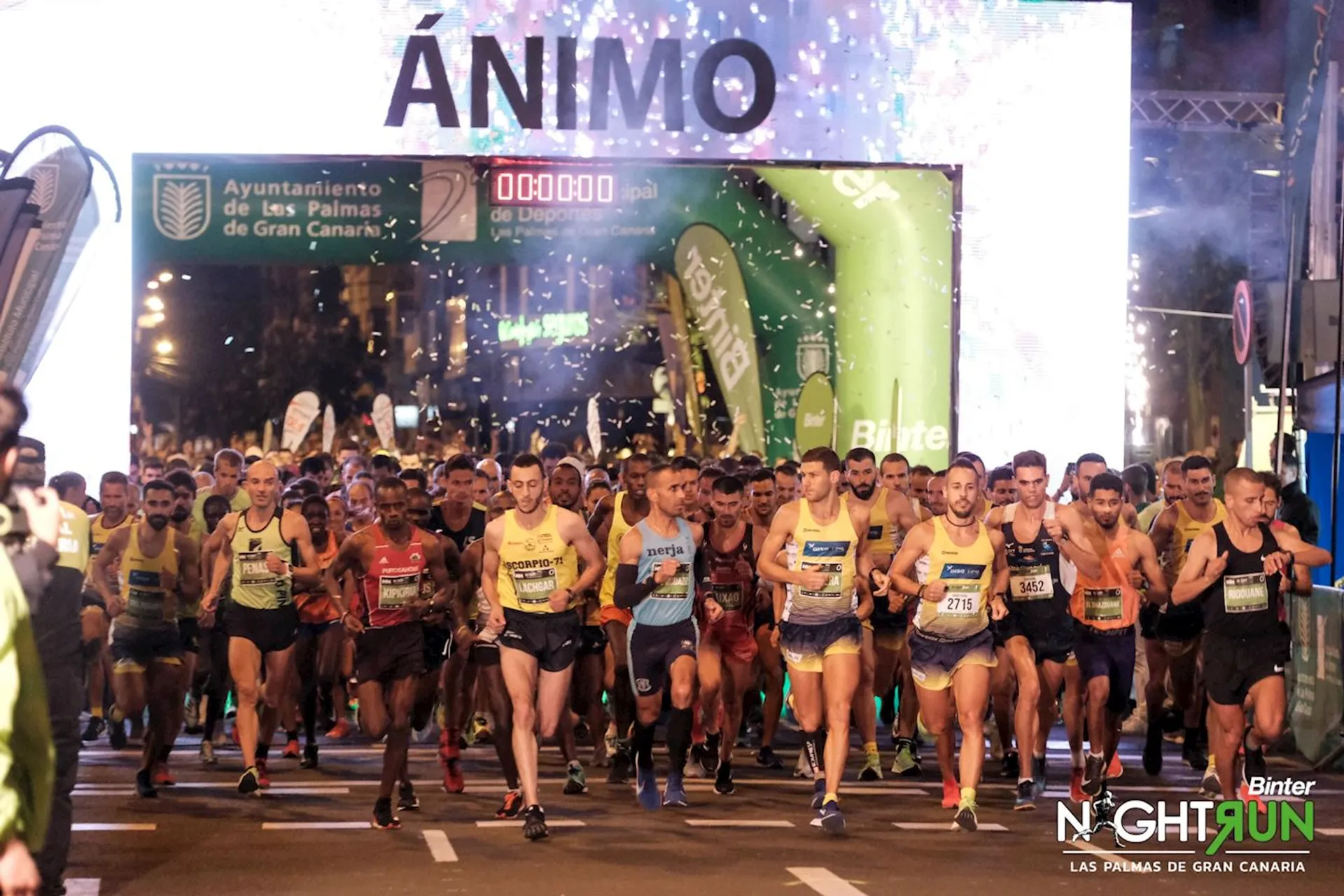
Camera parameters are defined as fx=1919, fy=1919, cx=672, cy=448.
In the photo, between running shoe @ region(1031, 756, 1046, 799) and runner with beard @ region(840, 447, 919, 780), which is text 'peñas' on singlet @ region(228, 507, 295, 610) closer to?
runner with beard @ region(840, 447, 919, 780)

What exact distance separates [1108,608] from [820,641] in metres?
1.88

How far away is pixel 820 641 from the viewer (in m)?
9.96

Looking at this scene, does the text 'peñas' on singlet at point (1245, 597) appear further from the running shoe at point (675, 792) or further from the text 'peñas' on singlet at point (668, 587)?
the running shoe at point (675, 792)

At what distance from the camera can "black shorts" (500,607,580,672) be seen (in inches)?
389

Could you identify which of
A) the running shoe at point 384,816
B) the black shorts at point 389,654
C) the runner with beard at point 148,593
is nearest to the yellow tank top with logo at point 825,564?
the black shorts at point 389,654

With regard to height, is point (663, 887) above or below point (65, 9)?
below

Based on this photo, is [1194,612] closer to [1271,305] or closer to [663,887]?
[1271,305]

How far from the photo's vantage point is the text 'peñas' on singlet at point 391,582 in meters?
10.1

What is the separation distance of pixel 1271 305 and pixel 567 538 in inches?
304

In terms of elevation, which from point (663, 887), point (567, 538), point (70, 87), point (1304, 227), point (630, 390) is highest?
point (70, 87)

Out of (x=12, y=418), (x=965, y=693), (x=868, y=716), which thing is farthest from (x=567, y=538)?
(x=12, y=418)

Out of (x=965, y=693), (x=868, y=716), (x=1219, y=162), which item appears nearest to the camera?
(x=965, y=693)

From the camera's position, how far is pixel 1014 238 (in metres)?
17.7

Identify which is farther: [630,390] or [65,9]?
[630,390]
